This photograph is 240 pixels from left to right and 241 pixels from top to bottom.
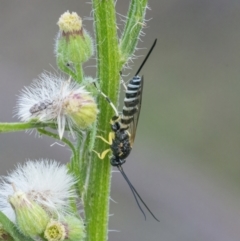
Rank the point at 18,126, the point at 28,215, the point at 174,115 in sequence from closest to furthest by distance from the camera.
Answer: the point at 28,215, the point at 18,126, the point at 174,115

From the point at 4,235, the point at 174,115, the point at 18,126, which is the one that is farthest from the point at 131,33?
the point at 174,115

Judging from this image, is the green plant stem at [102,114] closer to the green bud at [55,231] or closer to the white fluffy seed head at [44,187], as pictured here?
the white fluffy seed head at [44,187]

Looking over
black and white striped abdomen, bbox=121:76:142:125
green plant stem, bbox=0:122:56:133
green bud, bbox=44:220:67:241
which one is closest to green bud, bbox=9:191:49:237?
green bud, bbox=44:220:67:241

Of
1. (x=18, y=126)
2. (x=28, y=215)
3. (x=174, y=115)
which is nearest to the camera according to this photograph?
(x=28, y=215)

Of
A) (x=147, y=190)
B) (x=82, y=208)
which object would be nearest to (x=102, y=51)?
(x=82, y=208)

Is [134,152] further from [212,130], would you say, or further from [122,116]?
[122,116]

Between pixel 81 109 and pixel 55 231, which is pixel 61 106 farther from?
pixel 55 231
